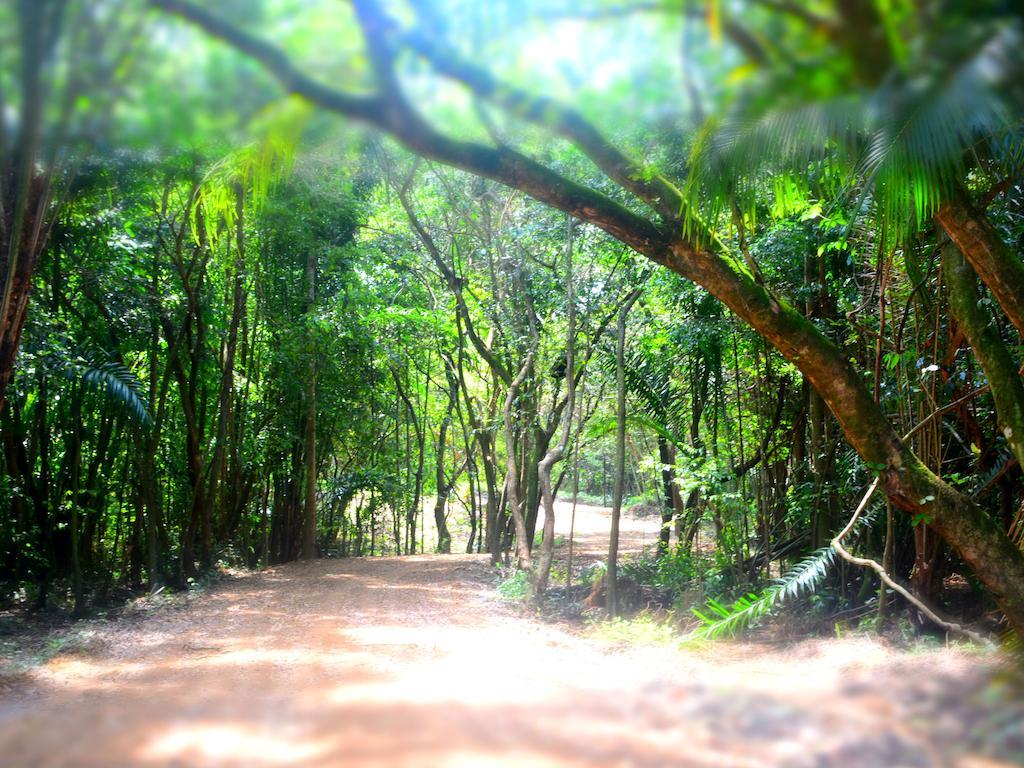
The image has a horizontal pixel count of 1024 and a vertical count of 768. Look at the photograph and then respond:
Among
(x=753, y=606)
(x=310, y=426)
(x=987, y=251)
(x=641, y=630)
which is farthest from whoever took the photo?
(x=310, y=426)

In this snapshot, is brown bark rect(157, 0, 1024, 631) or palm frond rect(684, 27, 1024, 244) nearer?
palm frond rect(684, 27, 1024, 244)

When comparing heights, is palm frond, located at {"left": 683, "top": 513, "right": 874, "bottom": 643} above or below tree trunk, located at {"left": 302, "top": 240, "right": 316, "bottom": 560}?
below

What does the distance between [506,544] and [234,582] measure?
5615mm

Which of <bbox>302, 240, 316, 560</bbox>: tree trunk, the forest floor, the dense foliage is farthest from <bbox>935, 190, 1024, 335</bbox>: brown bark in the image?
<bbox>302, 240, 316, 560</bbox>: tree trunk

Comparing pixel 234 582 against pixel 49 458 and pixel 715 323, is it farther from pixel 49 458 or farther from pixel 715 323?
pixel 715 323

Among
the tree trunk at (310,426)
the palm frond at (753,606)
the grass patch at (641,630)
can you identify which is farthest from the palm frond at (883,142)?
the tree trunk at (310,426)

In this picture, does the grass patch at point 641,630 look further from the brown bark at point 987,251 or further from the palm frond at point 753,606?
the brown bark at point 987,251

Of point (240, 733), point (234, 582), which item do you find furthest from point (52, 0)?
point (234, 582)

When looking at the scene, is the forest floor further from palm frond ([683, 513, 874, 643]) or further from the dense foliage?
palm frond ([683, 513, 874, 643])

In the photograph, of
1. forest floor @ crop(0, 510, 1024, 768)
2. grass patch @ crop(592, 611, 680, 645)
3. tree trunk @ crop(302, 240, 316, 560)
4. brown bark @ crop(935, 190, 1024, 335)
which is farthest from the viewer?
tree trunk @ crop(302, 240, 316, 560)

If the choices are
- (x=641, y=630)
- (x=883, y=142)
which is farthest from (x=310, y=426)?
(x=883, y=142)

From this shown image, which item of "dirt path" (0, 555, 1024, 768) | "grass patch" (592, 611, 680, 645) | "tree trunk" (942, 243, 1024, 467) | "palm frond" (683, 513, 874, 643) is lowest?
"grass patch" (592, 611, 680, 645)

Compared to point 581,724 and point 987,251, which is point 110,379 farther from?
point 987,251

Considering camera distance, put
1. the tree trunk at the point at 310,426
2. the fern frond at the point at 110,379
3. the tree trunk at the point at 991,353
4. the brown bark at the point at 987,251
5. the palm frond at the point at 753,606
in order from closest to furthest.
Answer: the brown bark at the point at 987,251 < the tree trunk at the point at 991,353 < the palm frond at the point at 753,606 < the fern frond at the point at 110,379 < the tree trunk at the point at 310,426
